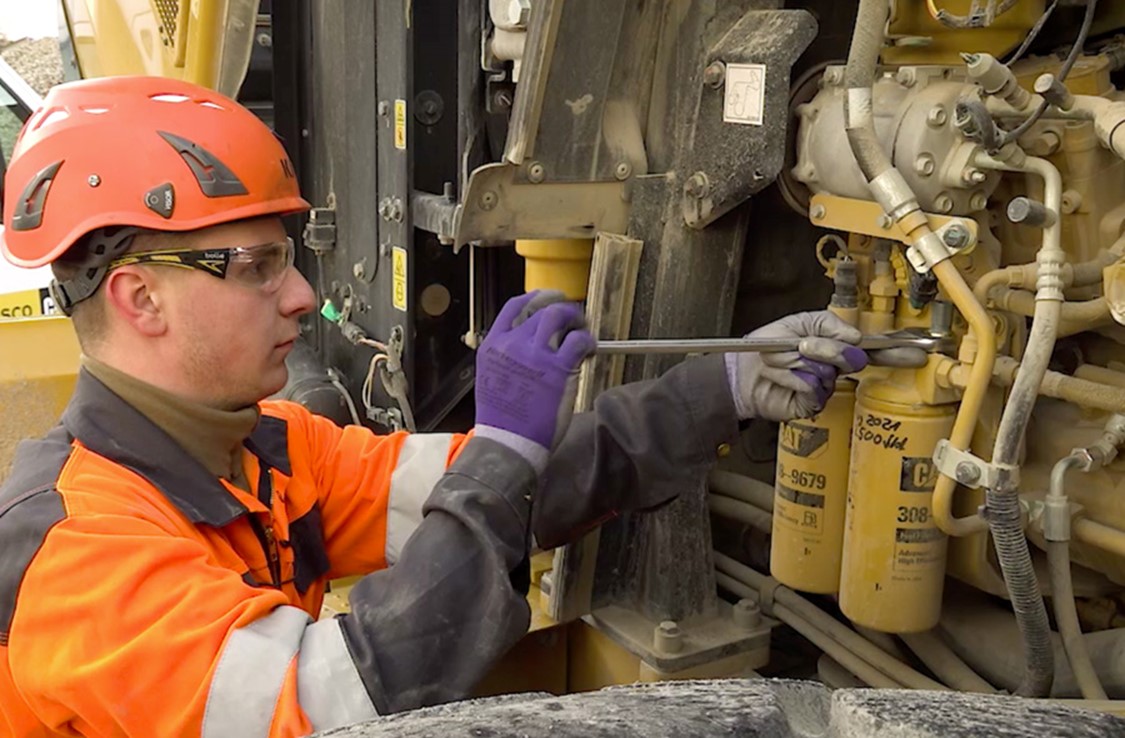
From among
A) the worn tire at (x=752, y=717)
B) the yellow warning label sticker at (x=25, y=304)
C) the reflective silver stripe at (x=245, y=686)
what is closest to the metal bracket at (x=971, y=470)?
the worn tire at (x=752, y=717)

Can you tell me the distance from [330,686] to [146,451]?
41cm

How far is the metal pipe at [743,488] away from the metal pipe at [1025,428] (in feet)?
2.15

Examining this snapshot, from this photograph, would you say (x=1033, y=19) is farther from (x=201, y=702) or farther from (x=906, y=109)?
(x=201, y=702)

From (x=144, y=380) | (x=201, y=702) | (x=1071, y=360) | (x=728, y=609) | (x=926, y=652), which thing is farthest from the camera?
(x=728, y=609)

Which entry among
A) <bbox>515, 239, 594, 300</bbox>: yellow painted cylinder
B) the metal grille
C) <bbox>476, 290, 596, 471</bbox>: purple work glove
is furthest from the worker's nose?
the metal grille

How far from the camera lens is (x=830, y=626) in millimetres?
2135

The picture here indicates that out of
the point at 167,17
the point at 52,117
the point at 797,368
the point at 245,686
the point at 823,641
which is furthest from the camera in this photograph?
the point at 167,17

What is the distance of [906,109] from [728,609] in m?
0.98

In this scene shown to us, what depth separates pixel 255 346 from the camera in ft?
5.73

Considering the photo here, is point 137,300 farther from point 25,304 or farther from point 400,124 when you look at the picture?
point 25,304

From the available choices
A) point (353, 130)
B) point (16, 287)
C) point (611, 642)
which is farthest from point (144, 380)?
point (16, 287)

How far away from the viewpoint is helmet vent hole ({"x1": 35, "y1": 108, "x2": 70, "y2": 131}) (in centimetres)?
173

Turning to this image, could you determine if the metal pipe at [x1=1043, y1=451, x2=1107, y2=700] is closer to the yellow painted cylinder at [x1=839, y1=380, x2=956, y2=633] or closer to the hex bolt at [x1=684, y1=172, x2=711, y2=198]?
the yellow painted cylinder at [x1=839, y1=380, x2=956, y2=633]

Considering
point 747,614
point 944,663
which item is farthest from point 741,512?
point 944,663
